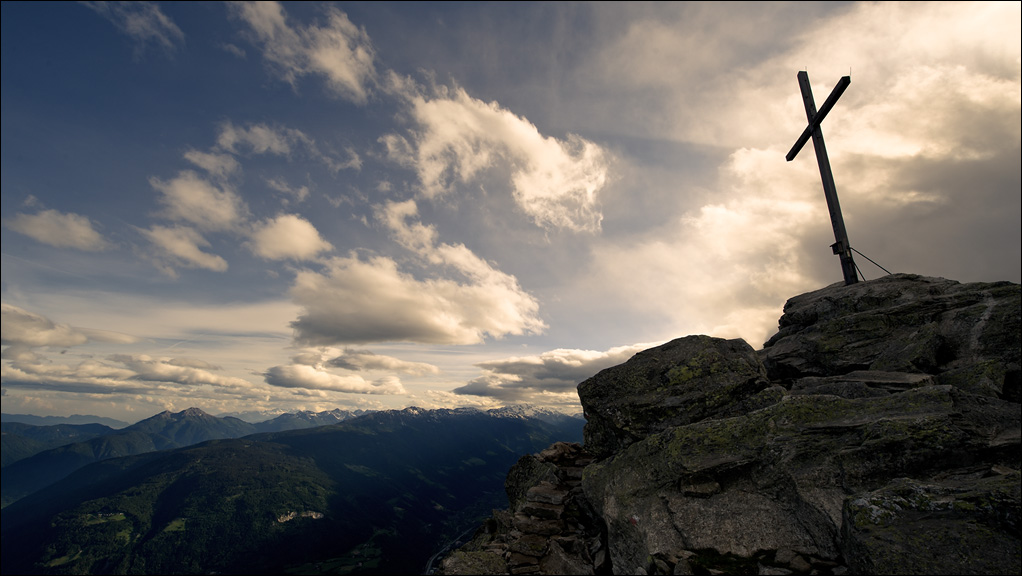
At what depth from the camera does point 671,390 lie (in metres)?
20.3

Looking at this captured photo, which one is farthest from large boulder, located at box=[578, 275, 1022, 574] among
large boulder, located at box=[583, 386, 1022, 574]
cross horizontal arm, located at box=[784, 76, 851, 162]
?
cross horizontal arm, located at box=[784, 76, 851, 162]

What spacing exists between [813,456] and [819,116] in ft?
74.4

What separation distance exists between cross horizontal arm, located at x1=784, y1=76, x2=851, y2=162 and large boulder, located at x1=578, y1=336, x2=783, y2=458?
15.4 m

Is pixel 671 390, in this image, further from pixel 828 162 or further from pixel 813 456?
pixel 828 162

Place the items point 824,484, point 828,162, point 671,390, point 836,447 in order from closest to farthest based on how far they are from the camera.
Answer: point 824,484
point 836,447
point 671,390
point 828,162

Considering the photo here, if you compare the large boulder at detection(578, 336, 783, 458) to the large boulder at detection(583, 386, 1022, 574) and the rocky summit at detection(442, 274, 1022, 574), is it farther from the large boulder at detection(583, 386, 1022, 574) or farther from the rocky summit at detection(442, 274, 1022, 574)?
the large boulder at detection(583, 386, 1022, 574)

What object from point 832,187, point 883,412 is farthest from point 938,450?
point 832,187

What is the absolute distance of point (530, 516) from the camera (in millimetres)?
19625

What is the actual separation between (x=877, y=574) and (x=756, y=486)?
464cm

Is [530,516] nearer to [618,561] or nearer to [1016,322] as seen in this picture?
[618,561]

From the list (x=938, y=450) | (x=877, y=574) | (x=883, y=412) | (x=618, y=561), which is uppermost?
(x=883, y=412)

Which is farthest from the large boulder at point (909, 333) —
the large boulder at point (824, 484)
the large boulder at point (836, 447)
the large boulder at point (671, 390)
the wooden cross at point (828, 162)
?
the large boulder at point (671, 390)

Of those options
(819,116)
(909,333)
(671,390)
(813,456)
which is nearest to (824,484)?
(813,456)

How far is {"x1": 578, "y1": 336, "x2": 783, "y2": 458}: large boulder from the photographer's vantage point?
62.8 feet
